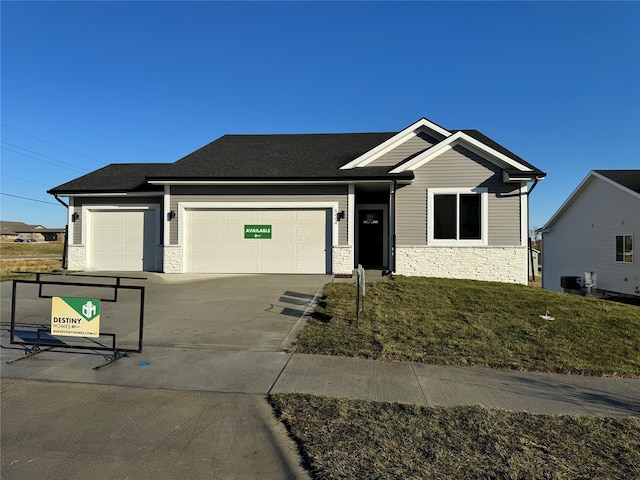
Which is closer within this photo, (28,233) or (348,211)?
(348,211)

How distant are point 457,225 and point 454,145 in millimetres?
2880

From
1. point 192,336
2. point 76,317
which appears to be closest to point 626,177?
point 192,336

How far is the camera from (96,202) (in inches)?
577

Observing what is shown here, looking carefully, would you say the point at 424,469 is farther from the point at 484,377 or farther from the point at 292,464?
the point at 484,377

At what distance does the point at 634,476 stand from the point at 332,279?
9.46 m

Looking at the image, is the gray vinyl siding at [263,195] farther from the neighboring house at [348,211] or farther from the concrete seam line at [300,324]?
the concrete seam line at [300,324]

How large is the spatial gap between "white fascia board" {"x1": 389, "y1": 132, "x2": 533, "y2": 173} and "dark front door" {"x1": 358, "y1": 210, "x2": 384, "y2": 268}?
243 centimetres

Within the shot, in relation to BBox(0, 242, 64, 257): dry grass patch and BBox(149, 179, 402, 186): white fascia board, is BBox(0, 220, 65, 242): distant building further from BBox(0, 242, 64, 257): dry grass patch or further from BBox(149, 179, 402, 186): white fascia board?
BBox(149, 179, 402, 186): white fascia board

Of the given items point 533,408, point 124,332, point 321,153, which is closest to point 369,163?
point 321,153

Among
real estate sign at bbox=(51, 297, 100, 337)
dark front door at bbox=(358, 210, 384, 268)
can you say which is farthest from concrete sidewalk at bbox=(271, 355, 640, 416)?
dark front door at bbox=(358, 210, 384, 268)

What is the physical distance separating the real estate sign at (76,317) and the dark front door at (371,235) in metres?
11.1

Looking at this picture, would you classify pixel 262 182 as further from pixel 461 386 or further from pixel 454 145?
pixel 461 386

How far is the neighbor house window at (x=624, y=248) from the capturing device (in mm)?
17797

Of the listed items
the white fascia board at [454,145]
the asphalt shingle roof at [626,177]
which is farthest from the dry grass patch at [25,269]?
the asphalt shingle roof at [626,177]
